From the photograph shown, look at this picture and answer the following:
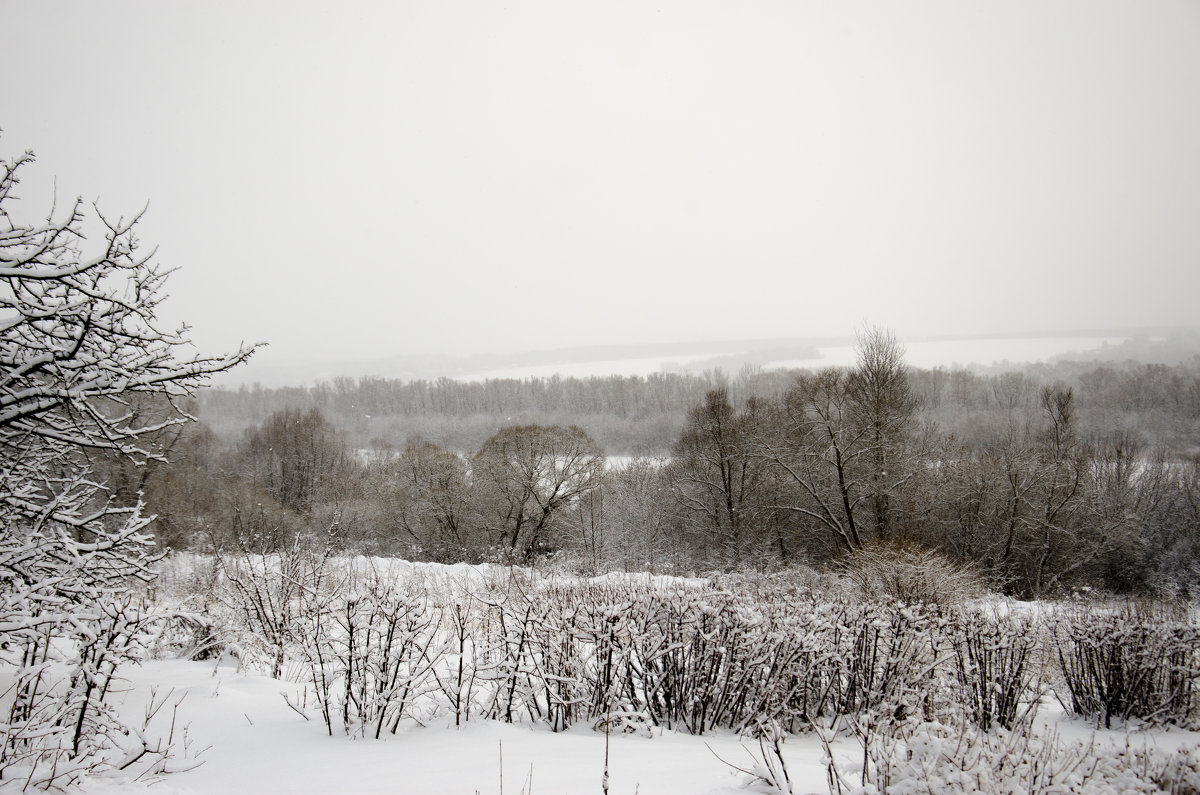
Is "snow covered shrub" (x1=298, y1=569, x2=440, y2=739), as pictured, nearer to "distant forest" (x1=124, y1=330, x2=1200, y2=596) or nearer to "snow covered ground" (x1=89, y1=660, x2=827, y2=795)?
"snow covered ground" (x1=89, y1=660, x2=827, y2=795)

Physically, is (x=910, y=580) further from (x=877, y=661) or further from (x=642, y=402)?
(x=642, y=402)

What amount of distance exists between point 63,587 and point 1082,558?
3163 centimetres

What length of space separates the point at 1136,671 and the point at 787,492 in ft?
69.6

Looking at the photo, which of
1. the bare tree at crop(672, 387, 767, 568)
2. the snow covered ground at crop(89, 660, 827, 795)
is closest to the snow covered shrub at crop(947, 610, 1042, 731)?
the snow covered ground at crop(89, 660, 827, 795)

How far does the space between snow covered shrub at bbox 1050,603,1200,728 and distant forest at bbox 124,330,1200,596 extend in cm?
600

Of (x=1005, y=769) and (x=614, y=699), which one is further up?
(x=1005, y=769)

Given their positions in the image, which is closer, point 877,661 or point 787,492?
point 877,661

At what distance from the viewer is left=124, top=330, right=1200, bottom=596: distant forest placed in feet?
74.2

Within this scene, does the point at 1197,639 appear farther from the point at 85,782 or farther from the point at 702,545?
the point at 702,545

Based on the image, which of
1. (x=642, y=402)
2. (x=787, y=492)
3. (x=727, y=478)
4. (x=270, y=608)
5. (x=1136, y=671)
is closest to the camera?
(x=1136, y=671)

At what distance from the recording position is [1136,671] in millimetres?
6016

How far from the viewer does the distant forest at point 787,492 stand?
2262 cm

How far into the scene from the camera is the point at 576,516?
32812mm

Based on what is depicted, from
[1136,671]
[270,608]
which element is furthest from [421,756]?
[1136,671]
